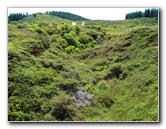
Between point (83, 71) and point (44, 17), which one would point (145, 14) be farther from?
point (44, 17)

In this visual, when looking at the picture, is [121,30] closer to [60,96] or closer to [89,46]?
[89,46]

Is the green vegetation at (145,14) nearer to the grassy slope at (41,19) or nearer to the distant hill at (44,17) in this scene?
the distant hill at (44,17)

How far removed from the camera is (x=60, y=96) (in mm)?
5887

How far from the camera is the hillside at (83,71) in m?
5.78

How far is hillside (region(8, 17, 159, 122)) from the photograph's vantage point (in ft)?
19.0

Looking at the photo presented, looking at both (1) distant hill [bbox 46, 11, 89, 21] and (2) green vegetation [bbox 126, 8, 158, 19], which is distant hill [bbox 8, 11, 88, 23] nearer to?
(1) distant hill [bbox 46, 11, 89, 21]

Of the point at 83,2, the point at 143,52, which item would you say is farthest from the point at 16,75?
the point at 143,52

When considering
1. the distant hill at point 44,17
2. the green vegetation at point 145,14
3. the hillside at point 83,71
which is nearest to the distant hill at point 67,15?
the distant hill at point 44,17

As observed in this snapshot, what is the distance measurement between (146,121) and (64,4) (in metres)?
2.26

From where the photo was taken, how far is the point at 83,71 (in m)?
6.15

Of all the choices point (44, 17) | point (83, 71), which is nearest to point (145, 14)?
point (83, 71)

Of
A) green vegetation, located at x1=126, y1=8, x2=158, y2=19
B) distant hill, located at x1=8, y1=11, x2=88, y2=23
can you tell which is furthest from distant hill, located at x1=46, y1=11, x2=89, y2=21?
green vegetation, located at x1=126, y1=8, x2=158, y2=19

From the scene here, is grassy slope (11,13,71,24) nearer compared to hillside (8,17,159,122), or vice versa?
hillside (8,17,159,122)

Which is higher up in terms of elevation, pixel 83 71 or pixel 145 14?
pixel 145 14
